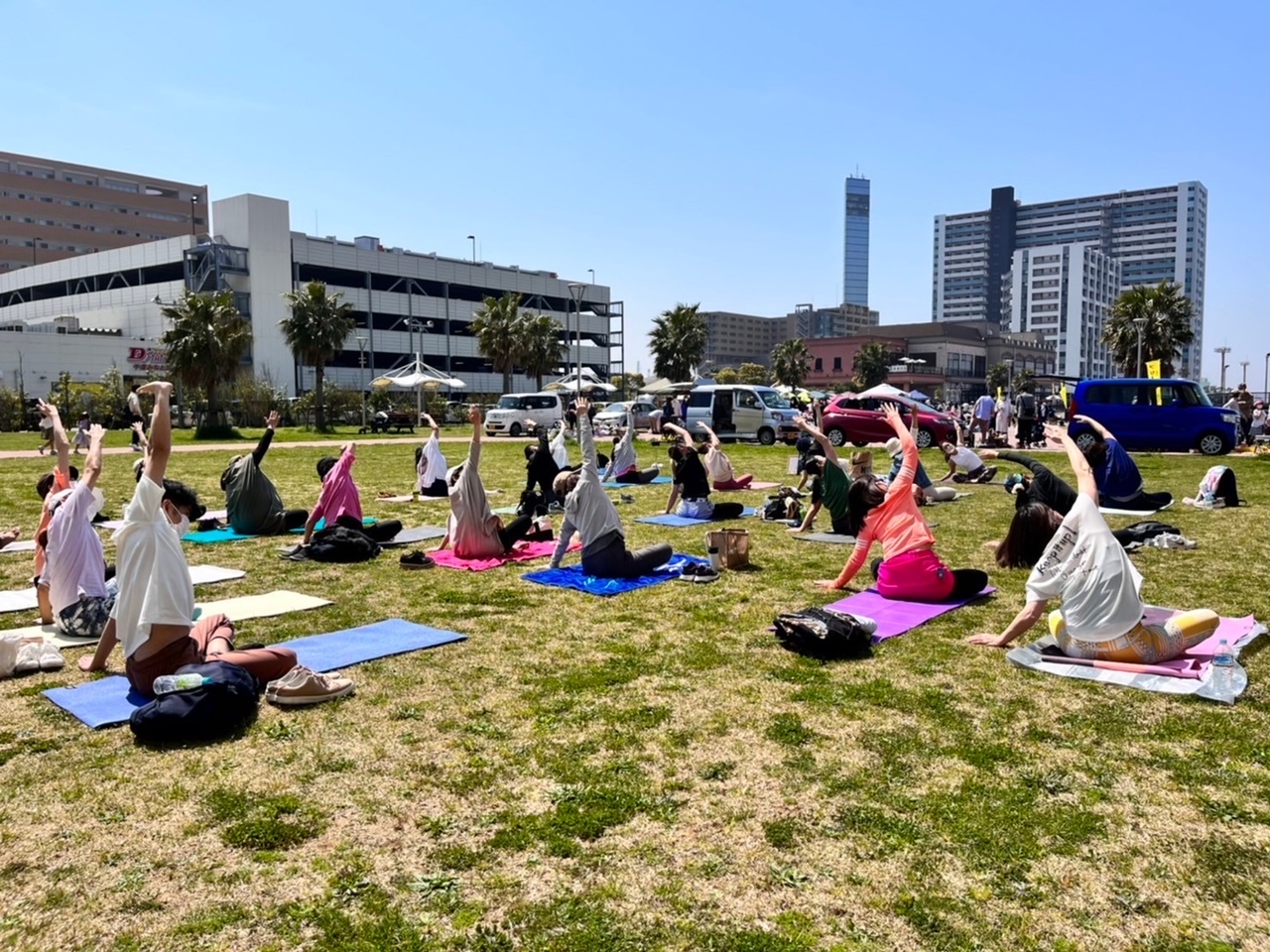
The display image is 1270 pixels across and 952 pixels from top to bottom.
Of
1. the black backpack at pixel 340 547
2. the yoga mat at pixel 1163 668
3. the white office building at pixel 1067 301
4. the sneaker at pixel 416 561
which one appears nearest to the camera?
the yoga mat at pixel 1163 668

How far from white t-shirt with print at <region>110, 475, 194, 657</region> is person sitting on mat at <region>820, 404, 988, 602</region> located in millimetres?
5377

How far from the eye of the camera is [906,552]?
7578mm

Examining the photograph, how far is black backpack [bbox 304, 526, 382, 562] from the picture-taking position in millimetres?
9625

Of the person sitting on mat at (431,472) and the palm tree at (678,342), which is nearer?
the person sitting on mat at (431,472)

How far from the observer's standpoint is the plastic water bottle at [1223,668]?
16.8ft

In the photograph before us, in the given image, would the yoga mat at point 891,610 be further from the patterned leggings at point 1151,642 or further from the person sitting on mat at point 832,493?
the person sitting on mat at point 832,493

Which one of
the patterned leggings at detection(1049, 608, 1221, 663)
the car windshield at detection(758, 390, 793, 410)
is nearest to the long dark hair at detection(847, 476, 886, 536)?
the patterned leggings at detection(1049, 608, 1221, 663)

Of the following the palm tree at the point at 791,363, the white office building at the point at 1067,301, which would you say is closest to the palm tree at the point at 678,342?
the palm tree at the point at 791,363

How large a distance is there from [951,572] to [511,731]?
15.0 ft

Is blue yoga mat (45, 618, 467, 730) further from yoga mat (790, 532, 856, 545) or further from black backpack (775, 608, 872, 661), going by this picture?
yoga mat (790, 532, 856, 545)

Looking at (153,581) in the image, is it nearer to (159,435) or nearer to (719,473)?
(159,435)

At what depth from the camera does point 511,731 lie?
478cm

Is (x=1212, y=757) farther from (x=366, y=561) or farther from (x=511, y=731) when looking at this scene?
(x=366, y=561)

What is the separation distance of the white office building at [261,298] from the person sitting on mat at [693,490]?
3575cm
